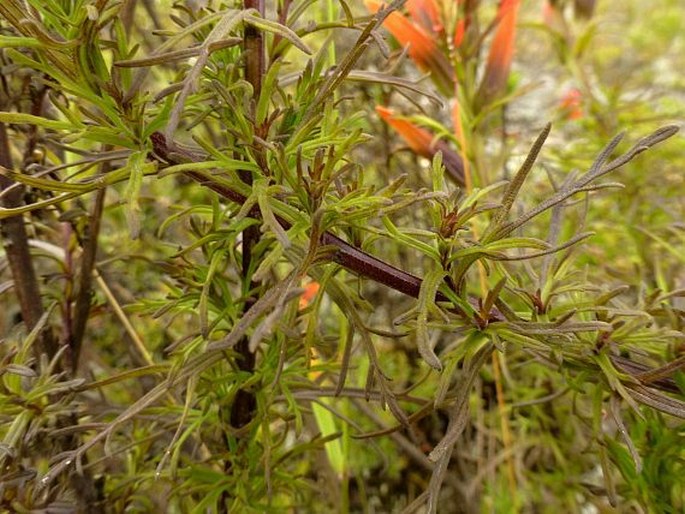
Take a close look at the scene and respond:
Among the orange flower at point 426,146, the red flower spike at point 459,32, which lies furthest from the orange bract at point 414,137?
the red flower spike at point 459,32

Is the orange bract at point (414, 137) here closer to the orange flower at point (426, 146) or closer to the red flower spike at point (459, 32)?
the orange flower at point (426, 146)

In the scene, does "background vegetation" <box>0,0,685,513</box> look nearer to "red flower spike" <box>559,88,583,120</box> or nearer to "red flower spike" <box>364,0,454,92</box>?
"red flower spike" <box>364,0,454,92</box>

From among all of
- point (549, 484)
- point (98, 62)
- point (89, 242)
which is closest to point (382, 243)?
point (549, 484)

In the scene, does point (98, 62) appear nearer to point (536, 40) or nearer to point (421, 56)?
point (421, 56)

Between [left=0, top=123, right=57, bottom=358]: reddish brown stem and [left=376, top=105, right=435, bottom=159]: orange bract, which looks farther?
[left=376, top=105, right=435, bottom=159]: orange bract

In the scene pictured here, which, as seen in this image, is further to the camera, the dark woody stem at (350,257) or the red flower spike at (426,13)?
the red flower spike at (426,13)

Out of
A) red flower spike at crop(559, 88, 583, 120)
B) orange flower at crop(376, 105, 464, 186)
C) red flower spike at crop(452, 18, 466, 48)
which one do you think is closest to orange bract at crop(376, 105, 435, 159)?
orange flower at crop(376, 105, 464, 186)
